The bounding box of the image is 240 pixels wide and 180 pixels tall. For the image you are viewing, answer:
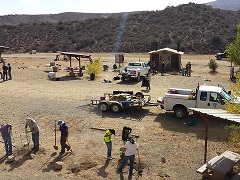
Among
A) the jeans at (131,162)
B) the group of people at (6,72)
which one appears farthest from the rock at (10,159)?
the group of people at (6,72)

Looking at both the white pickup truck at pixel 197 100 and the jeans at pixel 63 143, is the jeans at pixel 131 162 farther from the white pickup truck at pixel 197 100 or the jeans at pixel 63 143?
the white pickup truck at pixel 197 100

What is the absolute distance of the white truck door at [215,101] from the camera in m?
15.4

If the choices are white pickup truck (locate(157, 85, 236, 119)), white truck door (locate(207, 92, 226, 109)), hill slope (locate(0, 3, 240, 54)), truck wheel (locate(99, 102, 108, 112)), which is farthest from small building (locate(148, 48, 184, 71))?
white truck door (locate(207, 92, 226, 109))

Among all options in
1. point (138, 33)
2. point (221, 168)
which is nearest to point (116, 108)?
point (221, 168)

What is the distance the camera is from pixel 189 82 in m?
27.1

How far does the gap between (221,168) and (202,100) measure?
625 centimetres

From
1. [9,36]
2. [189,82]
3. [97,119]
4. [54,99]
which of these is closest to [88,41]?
[9,36]

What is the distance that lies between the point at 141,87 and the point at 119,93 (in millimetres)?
6389

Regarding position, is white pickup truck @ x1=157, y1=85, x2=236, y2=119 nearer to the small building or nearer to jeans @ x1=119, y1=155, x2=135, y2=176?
jeans @ x1=119, y1=155, x2=135, y2=176

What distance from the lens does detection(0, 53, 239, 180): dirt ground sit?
11.0 metres

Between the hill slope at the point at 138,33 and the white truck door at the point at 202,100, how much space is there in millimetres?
37950

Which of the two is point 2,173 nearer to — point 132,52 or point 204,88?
point 204,88

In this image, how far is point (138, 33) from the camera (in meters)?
66.9

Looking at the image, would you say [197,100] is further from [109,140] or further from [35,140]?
[35,140]
